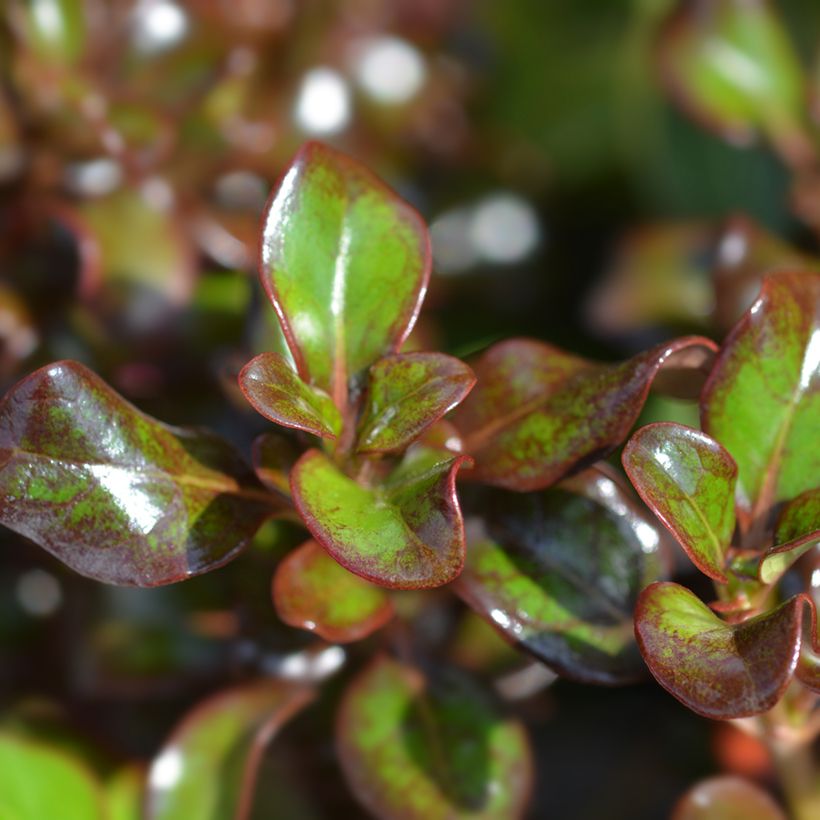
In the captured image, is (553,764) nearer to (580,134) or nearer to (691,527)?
(691,527)

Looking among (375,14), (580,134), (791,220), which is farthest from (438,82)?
(791,220)

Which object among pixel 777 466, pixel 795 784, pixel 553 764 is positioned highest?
pixel 777 466

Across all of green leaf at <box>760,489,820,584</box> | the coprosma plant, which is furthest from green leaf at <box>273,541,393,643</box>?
green leaf at <box>760,489,820,584</box>

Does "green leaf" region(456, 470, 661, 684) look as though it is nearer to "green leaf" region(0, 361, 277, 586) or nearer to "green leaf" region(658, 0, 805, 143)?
"green leaf" region(0, 361, 277, 586)

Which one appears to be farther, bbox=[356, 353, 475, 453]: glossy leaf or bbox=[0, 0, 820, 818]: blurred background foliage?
bbox=[0, 0, 820, 818]: blurred background foliage

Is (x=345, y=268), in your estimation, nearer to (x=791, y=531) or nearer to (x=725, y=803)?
(x=791, y=531)

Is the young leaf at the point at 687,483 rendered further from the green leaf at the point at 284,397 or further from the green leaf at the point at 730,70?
the green leaf at the point at 730,70
